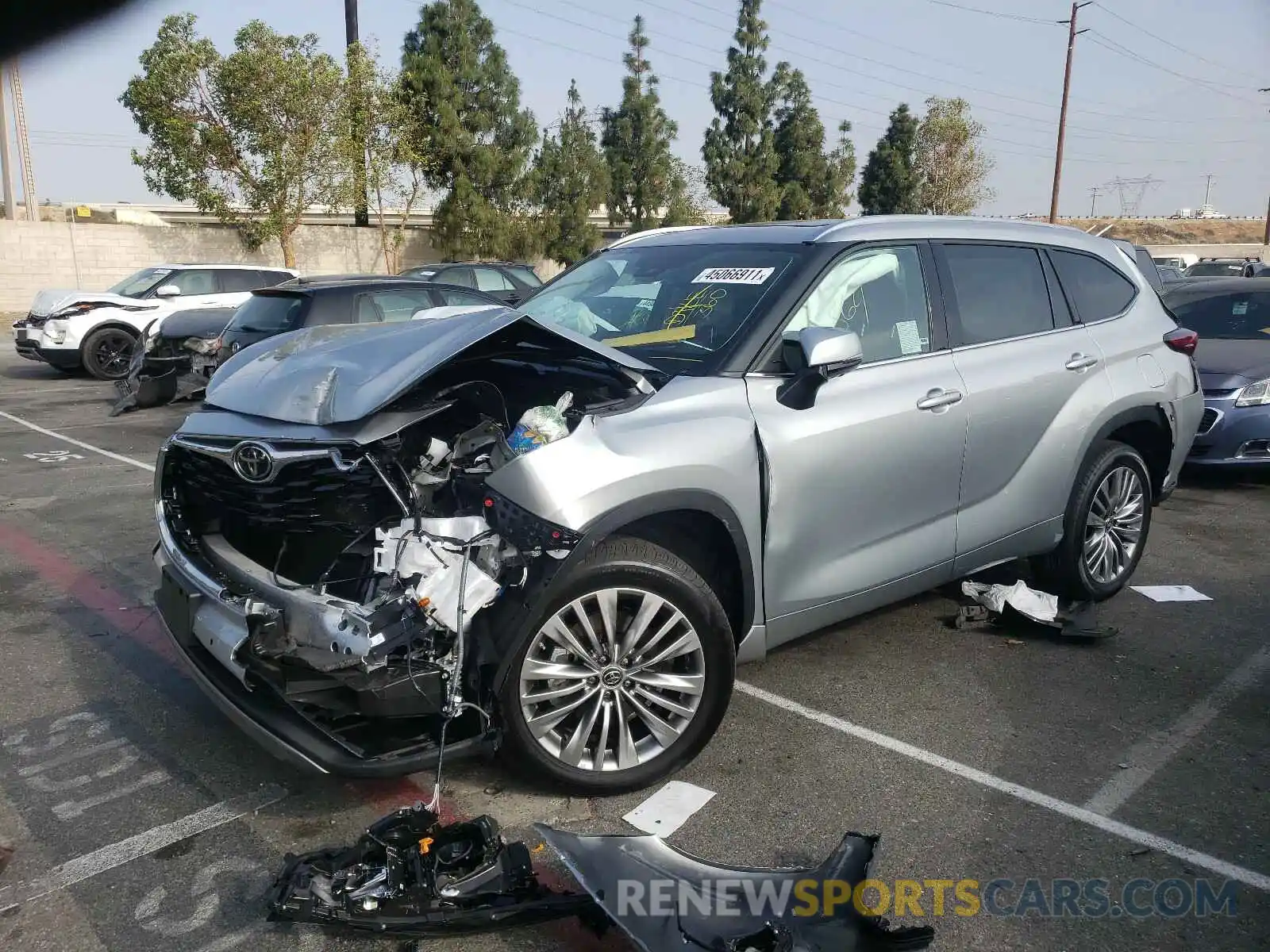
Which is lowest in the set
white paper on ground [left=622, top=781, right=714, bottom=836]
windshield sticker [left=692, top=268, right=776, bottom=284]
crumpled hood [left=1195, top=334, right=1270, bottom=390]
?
white paper on ground [left=622, top=781, right=714, bottom=836]

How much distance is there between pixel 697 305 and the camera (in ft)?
12.5

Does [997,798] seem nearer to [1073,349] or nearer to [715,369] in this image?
[715,369]

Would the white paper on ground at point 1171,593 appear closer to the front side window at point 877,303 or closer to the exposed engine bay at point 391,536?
the front side window at point 877,303

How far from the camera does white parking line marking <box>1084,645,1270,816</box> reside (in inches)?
128

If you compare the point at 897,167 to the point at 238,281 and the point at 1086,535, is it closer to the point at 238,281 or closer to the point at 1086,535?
the point at 238,281

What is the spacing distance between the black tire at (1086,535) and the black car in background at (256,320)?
20.9ft

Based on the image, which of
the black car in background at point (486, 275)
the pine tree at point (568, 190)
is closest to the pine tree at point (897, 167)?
the pine tree at point (568, 190)

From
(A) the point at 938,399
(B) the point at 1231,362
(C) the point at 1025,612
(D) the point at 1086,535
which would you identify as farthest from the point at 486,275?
(A) the point at 938,399

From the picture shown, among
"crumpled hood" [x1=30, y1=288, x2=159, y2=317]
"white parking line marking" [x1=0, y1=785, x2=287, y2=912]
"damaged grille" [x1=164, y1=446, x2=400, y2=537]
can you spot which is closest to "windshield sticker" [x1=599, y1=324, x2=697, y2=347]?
"damaged grille" [x1=164, y1=446, x2=400, y2=537]

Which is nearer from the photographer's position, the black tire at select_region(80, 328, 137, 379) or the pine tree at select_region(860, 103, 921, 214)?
the black tire at select_region(80, 328, 137, 379)

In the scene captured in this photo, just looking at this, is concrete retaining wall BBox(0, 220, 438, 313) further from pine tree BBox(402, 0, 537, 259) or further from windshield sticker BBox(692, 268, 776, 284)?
windshield sticker BBox(692, 268, 776, 284)

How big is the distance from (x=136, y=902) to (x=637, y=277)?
2.88 metres

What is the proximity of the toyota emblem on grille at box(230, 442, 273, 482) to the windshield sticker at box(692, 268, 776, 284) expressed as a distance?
180cm

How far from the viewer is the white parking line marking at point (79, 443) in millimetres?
8625
